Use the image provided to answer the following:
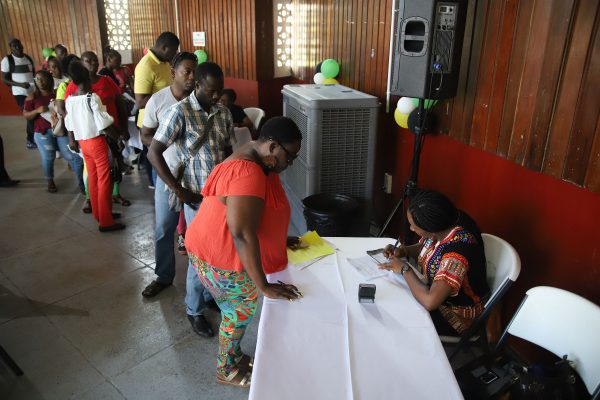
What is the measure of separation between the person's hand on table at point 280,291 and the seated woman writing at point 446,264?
49 centimetres

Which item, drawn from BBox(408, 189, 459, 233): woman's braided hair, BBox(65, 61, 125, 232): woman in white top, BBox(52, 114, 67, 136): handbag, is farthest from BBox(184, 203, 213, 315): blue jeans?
BBox(52, 114, 67, 136): handbag

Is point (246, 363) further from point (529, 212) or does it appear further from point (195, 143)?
point (529, 212)

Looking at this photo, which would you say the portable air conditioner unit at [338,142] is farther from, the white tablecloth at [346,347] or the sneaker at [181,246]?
the white tablecloth at [346,347]

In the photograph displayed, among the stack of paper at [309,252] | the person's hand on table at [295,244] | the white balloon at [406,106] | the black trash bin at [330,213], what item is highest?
the white balloon at [406,106]

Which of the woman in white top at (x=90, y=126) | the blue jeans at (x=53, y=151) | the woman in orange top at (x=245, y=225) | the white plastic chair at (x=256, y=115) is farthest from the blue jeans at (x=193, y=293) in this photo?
the blue jeans at (x=53, y=151)

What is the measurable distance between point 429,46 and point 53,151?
4.50 meters

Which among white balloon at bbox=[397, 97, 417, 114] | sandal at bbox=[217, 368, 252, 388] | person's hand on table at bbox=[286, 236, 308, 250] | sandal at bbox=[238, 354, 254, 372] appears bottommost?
sandal at bbox=[217, 368, 252, 388]

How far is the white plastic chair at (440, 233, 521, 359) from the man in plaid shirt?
4.92 feet

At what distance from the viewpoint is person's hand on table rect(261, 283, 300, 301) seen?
5.79 ft

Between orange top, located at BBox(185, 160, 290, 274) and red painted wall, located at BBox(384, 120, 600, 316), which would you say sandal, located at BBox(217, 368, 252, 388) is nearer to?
orange top, located at BBox(185, 160, 290, 274)

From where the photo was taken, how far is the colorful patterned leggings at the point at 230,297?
1.96 m

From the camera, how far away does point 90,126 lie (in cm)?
373

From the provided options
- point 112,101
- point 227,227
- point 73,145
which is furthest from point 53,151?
point 227,227

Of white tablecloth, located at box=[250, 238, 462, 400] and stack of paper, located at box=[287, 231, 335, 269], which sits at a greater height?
stack of paper, located at box=[287, 231, 335, 269]
